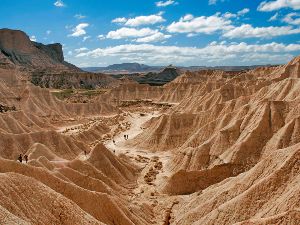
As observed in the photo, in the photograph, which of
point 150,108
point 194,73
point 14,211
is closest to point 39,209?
point 14,211

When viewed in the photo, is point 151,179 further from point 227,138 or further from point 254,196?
point 254,196

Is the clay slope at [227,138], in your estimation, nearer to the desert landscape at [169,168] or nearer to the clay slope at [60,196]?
the desert landscape at [169,168]

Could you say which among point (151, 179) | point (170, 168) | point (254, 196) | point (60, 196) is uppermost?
point (60, 196)

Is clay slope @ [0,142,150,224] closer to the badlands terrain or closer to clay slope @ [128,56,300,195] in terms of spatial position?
the badlands terrain

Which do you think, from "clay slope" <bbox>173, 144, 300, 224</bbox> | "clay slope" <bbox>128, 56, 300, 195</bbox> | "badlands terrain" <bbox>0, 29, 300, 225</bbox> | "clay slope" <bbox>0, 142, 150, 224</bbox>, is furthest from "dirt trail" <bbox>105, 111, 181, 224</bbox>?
"clay slope" <bbox>173, 144, 300, 224</bbox>

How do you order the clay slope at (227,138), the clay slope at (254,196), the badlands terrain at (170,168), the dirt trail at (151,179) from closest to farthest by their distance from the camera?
the badlands terrain at (170,168)
the clay slope at (254,196)
the dirt trail at (151,179)
the clay slope at (227,138)

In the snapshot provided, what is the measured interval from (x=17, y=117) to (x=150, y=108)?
215ft

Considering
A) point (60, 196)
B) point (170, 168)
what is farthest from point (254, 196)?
point (170, 168)

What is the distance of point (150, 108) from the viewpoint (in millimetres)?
149625

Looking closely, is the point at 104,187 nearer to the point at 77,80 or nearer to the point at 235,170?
the point at 235,170

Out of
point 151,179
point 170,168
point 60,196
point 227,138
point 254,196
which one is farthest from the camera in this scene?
point 170,168

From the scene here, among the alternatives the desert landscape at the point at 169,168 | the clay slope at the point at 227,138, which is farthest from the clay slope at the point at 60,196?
Result: the clay slope at the point at 227,138

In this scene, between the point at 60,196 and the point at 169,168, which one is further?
the point at 169,168

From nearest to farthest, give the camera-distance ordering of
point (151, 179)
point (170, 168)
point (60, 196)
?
point (60, 196), point (151, 179), point (170, 168)
